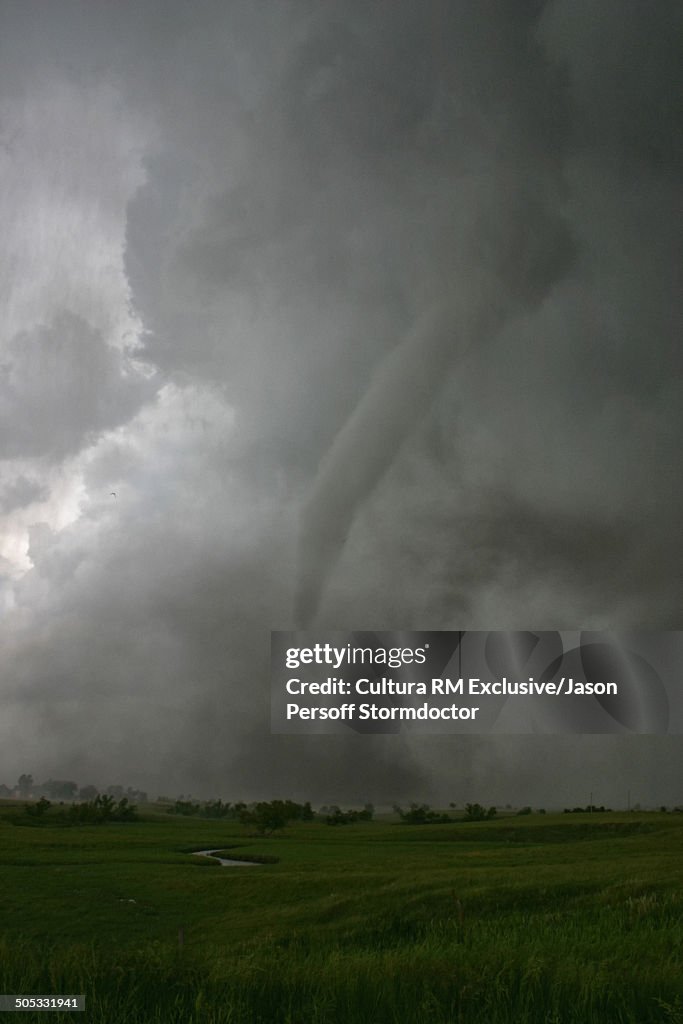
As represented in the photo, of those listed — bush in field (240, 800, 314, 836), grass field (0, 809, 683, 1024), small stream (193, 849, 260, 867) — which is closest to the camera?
grass field (0, 809, 683, 1024)

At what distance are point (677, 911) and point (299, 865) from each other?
7222cm

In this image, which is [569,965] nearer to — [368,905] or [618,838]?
[368,905]

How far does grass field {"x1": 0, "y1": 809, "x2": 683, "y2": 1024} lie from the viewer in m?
9.28

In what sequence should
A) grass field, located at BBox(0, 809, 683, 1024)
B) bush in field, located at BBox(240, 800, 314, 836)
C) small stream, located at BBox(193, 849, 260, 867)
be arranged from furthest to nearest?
1. bush in field, located at BBox(240, 800, 314, 836)
2. small stream, located at BBox(193, 849, 260, 867)
3. grass field, located at BBox(0, 809, 683, 1024)

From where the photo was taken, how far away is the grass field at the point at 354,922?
928 cm

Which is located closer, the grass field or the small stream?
the grass field

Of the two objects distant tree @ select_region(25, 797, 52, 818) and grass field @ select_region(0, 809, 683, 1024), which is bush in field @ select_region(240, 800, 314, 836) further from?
distant tree @ select_region(25, 797, 52, 818)

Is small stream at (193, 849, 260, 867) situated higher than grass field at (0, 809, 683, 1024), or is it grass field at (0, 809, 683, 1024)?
grass field at (0, 809, 683, 1024)

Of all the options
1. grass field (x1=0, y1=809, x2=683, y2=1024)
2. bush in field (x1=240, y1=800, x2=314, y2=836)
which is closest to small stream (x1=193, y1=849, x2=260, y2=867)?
grass field (x1=0, y1=809, x2=683, y2=1024)

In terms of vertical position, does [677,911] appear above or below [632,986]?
below

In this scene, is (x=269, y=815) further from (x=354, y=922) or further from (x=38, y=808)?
(x=354, y=922)

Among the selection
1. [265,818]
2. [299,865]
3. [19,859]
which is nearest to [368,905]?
[299,865]

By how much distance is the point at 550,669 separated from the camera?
124438 millimetres

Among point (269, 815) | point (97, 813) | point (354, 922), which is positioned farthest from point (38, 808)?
point (354, 922)
